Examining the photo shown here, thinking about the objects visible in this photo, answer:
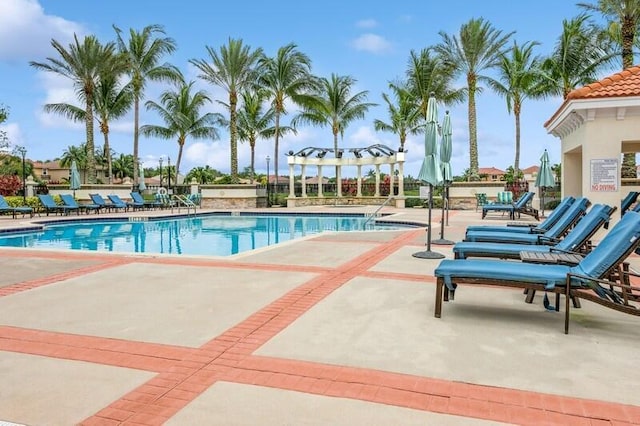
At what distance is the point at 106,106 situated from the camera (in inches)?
1357

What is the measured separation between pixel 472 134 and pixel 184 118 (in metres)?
22.6

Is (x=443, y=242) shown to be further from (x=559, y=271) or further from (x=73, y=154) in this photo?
(x=73, y=154)

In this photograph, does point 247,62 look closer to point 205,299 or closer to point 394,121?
point 394,121

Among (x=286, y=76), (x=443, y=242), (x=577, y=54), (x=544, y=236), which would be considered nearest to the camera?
(x=544, y=236)

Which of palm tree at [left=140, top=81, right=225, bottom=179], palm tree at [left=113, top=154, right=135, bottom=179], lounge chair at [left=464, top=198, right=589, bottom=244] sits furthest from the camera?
palm tree at [left=113, top=154, right=135, bottom=179]

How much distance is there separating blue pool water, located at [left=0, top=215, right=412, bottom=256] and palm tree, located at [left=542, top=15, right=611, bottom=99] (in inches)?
607

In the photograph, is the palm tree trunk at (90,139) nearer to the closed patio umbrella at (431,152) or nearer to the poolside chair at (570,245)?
the closed patio umbrella at (431,152)

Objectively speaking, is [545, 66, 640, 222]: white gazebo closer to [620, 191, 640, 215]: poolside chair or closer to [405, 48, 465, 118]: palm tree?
[620, 191, 640, 215]: poolside chair

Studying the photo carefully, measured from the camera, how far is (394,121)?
34.7m

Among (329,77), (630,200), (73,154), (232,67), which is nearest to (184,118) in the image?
(232,67)

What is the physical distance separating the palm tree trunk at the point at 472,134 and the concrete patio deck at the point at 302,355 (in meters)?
23.1

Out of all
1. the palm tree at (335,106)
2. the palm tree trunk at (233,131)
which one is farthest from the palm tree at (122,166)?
the palm tree trunk at (233,131)

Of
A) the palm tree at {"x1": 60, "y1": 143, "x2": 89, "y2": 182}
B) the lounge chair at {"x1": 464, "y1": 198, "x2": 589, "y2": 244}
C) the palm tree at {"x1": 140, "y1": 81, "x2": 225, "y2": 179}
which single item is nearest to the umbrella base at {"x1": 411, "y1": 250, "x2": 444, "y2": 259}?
the lounge chair at {"x1": 464, "y1": 198, "x2": 589, "y2": 244}

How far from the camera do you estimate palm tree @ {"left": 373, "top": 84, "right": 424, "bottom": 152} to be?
1314 inches
